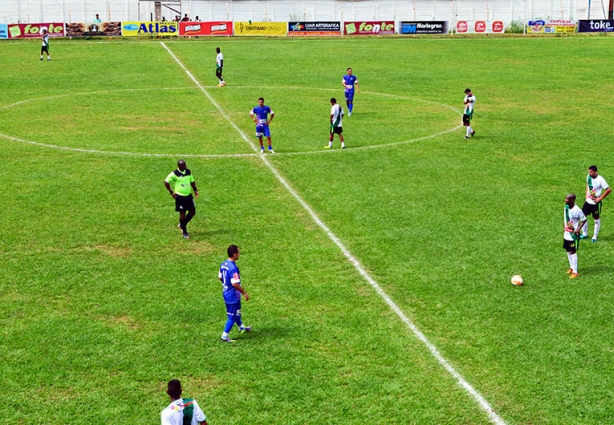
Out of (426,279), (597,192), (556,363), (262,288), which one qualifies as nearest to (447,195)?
(597,192)

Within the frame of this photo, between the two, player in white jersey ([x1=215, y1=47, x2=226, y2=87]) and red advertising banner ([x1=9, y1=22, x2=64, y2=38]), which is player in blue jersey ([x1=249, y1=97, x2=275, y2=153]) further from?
red advertising banner ([x1=9, y1=22, x2=64, y2=38])

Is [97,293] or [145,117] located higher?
[145,117]

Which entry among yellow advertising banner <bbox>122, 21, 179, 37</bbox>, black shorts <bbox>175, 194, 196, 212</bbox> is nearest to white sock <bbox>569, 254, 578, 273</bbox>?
black shorts <bbox>175, 194, 196, 212</bbox>

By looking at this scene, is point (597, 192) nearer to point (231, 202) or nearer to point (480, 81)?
point (231, 202)

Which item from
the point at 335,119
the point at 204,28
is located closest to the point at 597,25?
the point at 204,28

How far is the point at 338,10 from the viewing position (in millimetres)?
101938

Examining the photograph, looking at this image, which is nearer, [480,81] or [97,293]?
[97,293]

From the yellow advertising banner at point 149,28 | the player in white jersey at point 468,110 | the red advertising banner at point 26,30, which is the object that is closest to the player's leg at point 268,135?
the player in white jersey at point 468,110

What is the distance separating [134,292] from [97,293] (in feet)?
2.91

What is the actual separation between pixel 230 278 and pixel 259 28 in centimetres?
7188

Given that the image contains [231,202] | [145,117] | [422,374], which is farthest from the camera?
[145,117]

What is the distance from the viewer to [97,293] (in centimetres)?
1845

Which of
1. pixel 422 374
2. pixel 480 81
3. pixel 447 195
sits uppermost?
pixel 480 81

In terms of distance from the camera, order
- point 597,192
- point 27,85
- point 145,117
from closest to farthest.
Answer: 1. point 597,192
2. point 145,117
3. point 27,85
